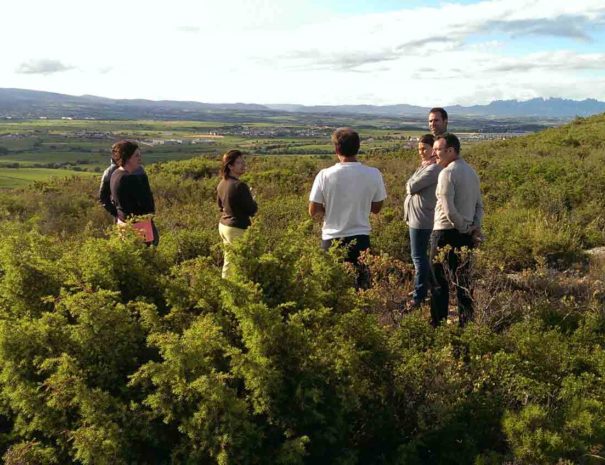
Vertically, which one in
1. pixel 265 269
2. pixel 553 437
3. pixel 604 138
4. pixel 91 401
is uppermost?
pixel 604 138

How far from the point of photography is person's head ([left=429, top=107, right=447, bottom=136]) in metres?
5.30

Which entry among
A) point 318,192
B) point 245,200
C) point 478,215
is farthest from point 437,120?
point 245,200

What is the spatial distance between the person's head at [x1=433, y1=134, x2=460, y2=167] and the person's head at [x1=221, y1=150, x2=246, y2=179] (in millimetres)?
1965

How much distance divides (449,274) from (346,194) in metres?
1.19

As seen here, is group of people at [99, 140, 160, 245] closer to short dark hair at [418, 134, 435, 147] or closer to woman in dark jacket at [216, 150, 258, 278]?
woman in dark jacket at [216, 150, 258, 278]

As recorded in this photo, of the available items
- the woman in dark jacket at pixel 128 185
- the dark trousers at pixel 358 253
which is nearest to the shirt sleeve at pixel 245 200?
the dark trousers at pixel 358 253

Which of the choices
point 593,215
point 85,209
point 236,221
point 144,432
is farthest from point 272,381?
point 85,209

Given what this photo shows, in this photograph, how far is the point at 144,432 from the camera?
2641mm

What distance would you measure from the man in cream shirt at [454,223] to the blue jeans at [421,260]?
31 cm

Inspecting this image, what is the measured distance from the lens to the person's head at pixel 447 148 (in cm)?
436

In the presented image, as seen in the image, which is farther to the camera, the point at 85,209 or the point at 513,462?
the point at 85,209

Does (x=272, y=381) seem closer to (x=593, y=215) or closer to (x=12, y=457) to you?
(x=12, y=457)

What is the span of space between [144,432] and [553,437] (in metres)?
2.25

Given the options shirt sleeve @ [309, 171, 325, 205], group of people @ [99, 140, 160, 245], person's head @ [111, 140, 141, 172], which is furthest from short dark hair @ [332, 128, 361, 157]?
person's head @ [111, 140, 141, 172]
